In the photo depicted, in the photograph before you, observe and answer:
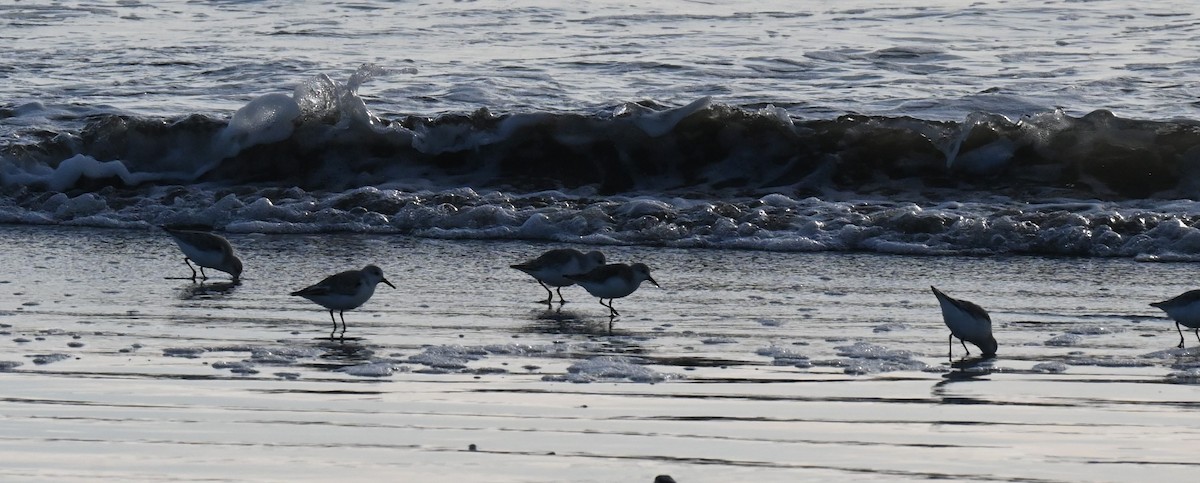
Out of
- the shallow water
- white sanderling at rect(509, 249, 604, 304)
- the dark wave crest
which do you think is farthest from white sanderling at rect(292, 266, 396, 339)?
the dark wave crest

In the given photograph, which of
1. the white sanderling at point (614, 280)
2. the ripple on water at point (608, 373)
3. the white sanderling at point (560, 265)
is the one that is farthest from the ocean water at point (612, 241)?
the white sanderling at point (560, 265)

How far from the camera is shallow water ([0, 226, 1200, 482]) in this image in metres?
5.46

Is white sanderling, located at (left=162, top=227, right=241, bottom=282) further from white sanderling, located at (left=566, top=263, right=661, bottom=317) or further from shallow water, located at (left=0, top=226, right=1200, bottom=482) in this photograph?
white sanderling, located at (left=566, top=263, right=661, bottom=317)

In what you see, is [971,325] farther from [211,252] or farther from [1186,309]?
[211,252]

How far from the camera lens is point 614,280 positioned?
9336 mm

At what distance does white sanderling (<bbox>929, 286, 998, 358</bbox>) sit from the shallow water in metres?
0.18

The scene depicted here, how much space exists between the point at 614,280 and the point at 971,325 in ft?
7.38

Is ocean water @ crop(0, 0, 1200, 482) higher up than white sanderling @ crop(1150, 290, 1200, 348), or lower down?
lower down

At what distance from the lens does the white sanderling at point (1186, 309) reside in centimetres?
831

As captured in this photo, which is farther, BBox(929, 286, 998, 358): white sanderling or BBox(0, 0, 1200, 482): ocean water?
BBox(929, 286, 998, 358): white sanderling

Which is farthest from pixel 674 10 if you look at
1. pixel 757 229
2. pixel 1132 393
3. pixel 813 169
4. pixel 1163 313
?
pixel 1132 393

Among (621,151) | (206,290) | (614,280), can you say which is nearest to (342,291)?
(614,280)

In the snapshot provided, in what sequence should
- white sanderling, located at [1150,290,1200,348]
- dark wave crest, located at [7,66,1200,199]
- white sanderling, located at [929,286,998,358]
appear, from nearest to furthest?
white sanderling, located at [929,286,998,358] → white sanderling, located at [1150,290,1200,348] → dark wave crest, located at [7,66,1200,199]

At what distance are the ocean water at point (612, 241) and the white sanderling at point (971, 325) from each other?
0.38 ft
